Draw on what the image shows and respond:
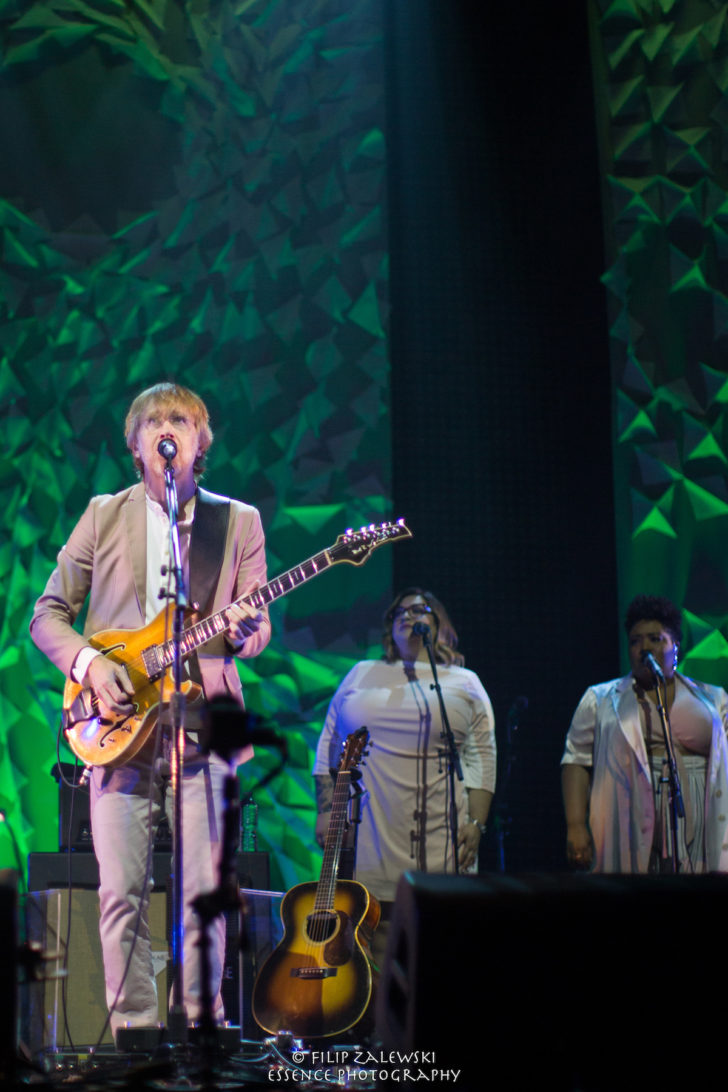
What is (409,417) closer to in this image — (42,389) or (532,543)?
(532,543)

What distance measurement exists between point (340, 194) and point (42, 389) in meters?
2.10

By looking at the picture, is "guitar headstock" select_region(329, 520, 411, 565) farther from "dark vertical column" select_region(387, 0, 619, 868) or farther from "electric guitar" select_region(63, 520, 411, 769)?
"dark vertical column" select_region(387, 0, 619, 868)

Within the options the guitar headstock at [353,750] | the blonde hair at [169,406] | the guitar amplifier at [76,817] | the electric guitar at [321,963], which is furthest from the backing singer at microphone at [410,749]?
the blonde hair at [169,406]

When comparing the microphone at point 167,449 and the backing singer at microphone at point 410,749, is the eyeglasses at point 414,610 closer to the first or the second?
the backing singer at microphone at point 410,749

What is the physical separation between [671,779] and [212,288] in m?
3.87

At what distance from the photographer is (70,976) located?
436cm

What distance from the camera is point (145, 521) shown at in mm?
4148

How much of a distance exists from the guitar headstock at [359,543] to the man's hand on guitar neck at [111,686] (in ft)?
3.25

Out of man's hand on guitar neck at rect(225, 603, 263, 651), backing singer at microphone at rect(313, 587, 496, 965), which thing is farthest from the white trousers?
backing singer at microphone at rect(313, 587, 496, 965)

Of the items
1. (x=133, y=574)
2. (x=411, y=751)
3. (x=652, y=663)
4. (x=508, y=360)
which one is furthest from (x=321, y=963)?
(x=508, y=360)

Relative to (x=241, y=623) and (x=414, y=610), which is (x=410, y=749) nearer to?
(x=414, y=610)

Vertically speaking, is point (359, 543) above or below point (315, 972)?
above

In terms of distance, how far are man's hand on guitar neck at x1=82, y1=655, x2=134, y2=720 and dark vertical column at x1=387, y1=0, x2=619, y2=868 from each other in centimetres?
271

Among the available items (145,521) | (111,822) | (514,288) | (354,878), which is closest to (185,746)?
(111,822)
